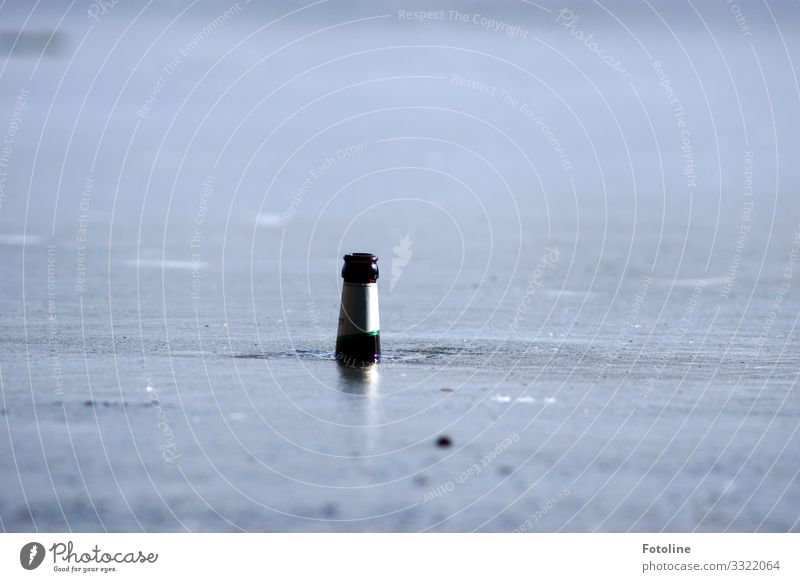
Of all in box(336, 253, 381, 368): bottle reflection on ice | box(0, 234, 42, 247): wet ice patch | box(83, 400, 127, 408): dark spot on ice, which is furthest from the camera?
box(0, 234, 42, 247): wet ice patch

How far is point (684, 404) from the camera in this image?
25.1 ft

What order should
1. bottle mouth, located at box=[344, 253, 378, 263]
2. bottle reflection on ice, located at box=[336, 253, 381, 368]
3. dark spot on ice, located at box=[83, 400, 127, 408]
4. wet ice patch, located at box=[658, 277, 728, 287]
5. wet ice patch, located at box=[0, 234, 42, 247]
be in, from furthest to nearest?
wet ice patch, located at box=[0, 234, 42, 247] → wet ice patch, located at box=[658, 277, 728, 287] → bottle mouth, located at box=[344, 253, 378, 263] → bottle reflection on ice, located at box=[336, 253, 381, 368] → dark spot on ice, located at box=[83, 400, 127, 408]

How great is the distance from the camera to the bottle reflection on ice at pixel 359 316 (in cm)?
875

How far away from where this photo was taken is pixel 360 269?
349 inches

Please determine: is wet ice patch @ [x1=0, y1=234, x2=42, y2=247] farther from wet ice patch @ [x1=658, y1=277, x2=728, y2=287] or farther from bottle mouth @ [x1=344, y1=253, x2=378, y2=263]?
bottle mouth @ [x1=344, y1=253, x2=378, y2=263]

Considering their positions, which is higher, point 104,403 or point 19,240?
point 19,240

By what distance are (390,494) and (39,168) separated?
18.7 meters

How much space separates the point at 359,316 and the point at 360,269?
318 mm

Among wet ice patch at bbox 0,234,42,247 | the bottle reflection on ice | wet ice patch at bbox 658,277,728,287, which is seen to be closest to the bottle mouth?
the bottle reflection on ice

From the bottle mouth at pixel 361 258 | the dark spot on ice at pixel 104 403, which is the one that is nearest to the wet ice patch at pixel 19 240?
the bottle mouth at pixel 361 258

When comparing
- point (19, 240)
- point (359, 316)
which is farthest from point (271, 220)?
→ point (359, 316)

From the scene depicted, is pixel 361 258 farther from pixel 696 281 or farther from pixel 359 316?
pixel 696 281

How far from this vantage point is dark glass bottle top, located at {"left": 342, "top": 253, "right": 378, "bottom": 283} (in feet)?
29.0

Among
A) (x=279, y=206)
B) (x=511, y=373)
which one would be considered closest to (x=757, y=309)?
A: (x=511, y=373)
